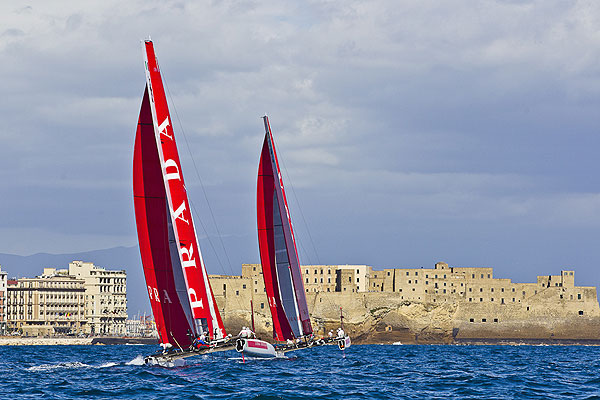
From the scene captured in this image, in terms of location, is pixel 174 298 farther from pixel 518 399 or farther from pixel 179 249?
pixel 518 399

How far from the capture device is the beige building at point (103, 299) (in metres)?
184

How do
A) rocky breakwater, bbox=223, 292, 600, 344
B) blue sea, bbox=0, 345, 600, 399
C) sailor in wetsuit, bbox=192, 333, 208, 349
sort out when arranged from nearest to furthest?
blue sea, bbox=0, 345, 600, 399, sailor in wetsuit, bbox=192, 333, 208, 349, rocky breakwater, bbox=223, 292, 600, 344

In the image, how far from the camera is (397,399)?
31438 millimetres

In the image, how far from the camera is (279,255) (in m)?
52.7

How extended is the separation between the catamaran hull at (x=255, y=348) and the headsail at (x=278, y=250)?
5.01m

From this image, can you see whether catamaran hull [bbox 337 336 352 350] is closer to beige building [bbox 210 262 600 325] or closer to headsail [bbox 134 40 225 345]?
headsail [bbox 134 40 225 345]

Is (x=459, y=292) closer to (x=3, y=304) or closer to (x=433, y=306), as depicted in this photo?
(x=433, y=306)

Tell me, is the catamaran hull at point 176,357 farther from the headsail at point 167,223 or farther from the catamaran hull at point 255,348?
the catamaran hull at point 255,348

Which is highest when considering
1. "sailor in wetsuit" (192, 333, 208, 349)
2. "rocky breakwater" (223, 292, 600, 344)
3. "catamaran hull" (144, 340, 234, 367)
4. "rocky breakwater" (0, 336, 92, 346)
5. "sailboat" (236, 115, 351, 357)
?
"sailboat" (236, 115, 351, 357)

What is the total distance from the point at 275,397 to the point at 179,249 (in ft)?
30.4

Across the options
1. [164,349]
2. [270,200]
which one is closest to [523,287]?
[270,200]

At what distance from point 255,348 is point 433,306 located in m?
90.5

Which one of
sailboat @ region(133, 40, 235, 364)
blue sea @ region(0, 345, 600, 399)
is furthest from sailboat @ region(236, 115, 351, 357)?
sailboat @ region(133, 40, 235, 364)

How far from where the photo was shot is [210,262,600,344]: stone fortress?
429 feet
